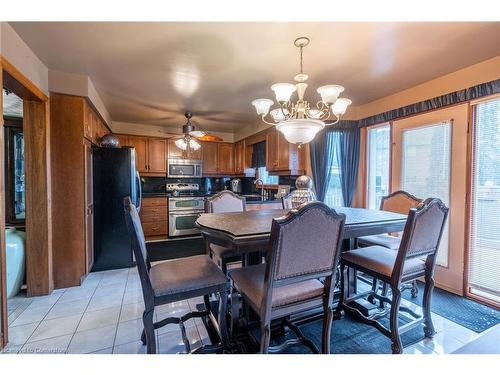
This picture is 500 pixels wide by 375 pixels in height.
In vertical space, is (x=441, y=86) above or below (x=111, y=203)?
above

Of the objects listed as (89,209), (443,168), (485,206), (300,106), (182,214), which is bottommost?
(182,214)

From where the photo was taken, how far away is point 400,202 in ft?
8.12

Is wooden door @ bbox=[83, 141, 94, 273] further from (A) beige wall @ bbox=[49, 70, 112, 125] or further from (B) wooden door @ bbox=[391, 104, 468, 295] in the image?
(B) wooden door @ bbox=[391, 104, 468, 295]

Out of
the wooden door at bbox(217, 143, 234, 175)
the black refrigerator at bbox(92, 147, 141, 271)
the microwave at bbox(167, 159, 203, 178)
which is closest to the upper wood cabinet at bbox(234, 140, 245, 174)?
the wooden door at bbox(217, 143, 234, 175)

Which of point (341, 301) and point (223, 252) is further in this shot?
point (223, 252)

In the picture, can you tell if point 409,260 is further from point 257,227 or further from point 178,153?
point 178,153

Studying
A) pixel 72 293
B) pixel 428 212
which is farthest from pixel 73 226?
pixel 428 212

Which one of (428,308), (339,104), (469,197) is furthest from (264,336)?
(469,197)

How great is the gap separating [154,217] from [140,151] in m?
1.42

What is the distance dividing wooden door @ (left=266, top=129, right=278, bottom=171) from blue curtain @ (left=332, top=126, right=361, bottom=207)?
3.13 ft

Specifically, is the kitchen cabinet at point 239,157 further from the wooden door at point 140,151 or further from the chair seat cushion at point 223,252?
the chair seat cushion at point 223,252

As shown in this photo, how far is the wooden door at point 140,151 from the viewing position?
4.80 m

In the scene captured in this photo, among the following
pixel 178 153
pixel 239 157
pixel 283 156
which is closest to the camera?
pixel 283 156
